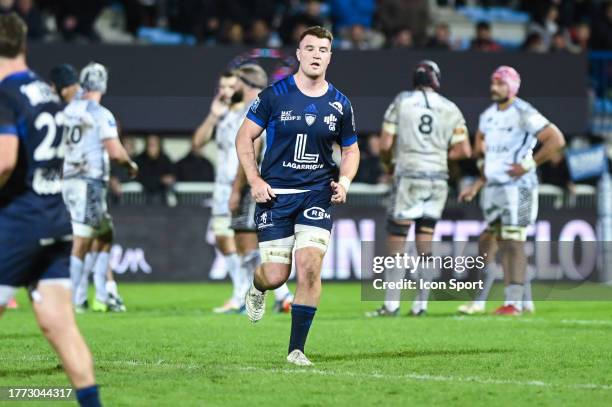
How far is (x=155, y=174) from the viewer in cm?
2116

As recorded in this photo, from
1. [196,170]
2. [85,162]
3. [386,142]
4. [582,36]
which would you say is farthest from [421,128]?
[582,36]

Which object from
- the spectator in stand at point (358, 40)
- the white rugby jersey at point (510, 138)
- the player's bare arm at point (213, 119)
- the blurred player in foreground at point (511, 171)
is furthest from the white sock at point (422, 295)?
the spectator in stand at point (358, 40)

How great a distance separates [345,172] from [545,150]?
5.33 meters

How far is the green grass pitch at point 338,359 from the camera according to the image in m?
8.23

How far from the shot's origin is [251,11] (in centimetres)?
2345

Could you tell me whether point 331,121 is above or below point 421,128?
below

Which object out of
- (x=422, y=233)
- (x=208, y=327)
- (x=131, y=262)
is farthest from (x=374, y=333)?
(x=131, y=262)

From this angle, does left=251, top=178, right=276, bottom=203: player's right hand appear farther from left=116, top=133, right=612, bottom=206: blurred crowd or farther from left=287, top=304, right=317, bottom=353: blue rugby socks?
left=116, top=133, right=612, bottom=206: blurred crowd

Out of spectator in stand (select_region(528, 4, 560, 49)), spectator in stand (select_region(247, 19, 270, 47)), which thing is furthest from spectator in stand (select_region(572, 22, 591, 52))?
spectator in stand (select_region(247, 19, 270, 47))

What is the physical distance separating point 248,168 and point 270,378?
1676 millimetres

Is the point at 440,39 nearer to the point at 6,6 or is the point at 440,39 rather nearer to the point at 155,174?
the point at 155,174

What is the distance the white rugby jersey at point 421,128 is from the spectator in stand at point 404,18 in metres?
8.95

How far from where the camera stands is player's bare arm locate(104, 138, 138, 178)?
1383 centimetres

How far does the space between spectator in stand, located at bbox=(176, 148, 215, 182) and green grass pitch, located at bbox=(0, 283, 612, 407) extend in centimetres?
653
